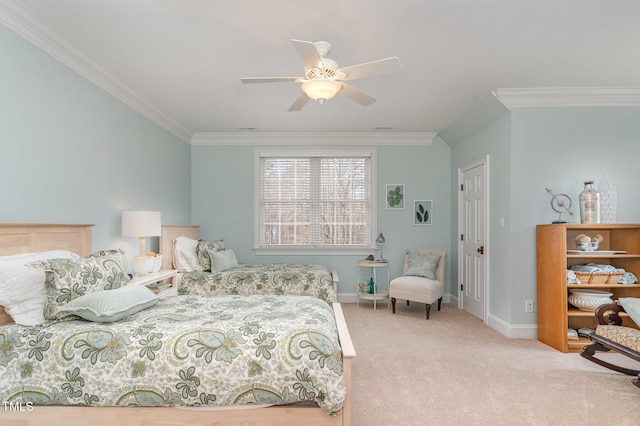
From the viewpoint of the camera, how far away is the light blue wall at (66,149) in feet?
7.97

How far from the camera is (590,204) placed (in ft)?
11.7

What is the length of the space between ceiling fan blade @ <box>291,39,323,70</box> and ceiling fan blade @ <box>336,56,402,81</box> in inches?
6.6

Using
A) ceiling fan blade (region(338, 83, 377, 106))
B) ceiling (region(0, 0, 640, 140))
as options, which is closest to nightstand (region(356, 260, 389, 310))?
ceiling (region(0, 0, 640, 140))

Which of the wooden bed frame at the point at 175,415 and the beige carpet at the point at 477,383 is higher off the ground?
the wooden bed frame at the point at 175,415

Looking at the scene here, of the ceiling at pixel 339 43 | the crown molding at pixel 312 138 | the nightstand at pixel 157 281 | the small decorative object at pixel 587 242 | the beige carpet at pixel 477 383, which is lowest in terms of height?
the beige carpet at pixel 477 383

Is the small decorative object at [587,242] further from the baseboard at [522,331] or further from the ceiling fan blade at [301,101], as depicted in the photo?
the ceiling fan blade at [301,101]

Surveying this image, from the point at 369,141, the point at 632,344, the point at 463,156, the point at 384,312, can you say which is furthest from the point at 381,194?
the point at 632,344

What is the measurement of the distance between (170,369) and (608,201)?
417 cm

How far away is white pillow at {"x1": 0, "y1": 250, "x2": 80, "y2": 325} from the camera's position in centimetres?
203

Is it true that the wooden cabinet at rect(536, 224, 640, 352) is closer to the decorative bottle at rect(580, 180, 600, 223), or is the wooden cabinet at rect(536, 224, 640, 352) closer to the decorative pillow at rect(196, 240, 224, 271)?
the decorative bottle at rect(580, 180, 600, 223)

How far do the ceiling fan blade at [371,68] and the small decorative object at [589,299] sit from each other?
9.51ft

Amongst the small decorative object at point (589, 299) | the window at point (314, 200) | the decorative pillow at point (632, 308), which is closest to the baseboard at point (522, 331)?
the small decorative object at point (589, 299)

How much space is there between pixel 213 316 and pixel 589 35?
3.34 meters

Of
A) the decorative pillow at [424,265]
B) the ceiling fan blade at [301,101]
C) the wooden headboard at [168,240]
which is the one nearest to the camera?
the ceiling fan blade at [301,101]
